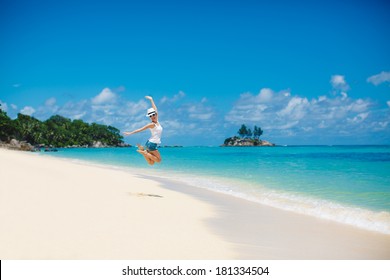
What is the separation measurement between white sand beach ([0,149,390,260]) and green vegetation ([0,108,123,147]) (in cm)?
5809

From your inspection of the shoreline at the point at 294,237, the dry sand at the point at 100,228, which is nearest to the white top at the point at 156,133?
the dry sand at the point at 100,228

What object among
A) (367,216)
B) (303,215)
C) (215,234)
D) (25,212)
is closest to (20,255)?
(25,212)

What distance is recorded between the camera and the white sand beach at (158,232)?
4516 mm

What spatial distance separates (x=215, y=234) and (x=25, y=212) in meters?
3.19

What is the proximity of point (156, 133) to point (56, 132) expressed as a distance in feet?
405

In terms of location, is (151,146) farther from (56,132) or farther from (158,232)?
(56,132)

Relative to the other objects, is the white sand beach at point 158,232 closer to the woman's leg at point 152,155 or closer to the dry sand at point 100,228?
the dry sand at point 100,228

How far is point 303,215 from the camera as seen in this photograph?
793 centimetres

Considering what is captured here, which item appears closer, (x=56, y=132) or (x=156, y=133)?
(x=156, y=133)

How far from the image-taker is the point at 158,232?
543 centimetres

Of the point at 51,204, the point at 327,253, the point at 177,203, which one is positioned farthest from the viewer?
the point at 177,203

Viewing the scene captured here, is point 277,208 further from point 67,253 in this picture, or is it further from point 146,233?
point 67,253

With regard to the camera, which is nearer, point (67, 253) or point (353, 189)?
point (67, 253)

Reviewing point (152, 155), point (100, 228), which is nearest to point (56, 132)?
point (152, 155)
